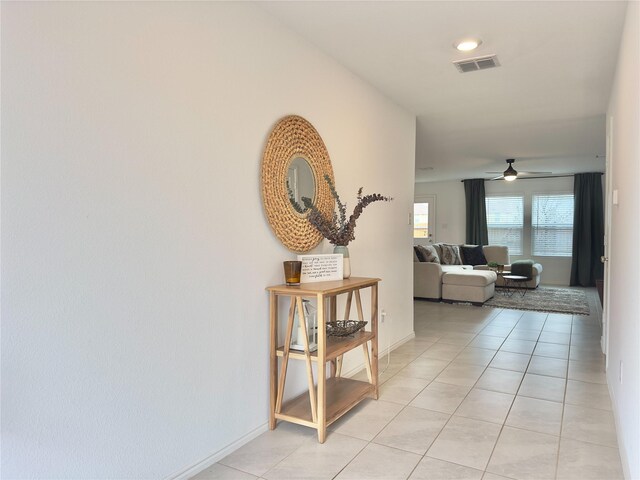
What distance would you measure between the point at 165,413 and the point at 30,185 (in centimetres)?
104

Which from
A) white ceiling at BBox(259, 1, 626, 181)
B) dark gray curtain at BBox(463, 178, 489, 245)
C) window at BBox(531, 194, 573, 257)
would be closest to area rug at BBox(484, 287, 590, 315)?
window at BBox(531, 194, 573, 257)

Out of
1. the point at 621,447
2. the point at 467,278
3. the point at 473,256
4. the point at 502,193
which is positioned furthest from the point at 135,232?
the point at 502,193

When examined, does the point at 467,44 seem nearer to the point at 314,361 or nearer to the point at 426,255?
the point at 314,361

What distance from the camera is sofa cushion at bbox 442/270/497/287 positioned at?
21.4ft

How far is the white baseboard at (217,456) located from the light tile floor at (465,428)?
3cm

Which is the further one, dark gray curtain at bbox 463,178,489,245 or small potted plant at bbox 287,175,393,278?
dark gray curtain at bbox 463,178,489,245

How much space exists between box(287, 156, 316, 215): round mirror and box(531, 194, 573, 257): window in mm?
8131

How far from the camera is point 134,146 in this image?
168cm

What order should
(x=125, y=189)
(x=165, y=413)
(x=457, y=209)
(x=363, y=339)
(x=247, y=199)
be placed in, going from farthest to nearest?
(x=457, y=209) < (x=363, y=339) < (x=247, y=199) < (x=165, y=413) < (x=125, y=189)

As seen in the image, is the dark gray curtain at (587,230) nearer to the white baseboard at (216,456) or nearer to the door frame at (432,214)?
the door frame at (432,214)

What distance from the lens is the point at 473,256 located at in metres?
8.79

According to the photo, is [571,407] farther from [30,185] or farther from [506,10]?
[30,185]

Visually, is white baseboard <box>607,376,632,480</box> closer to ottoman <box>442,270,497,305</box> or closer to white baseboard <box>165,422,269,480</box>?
white baseboard <box>165,422,269,480</box>

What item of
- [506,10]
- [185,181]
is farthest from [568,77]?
[185,181]
